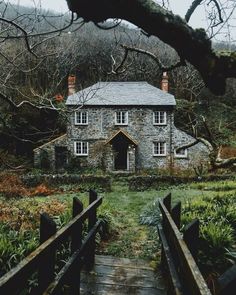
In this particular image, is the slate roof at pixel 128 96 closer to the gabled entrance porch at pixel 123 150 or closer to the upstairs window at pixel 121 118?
the upstairs window at pixel 121 118

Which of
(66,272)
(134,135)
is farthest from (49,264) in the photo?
(134,135)

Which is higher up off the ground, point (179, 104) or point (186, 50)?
point (179, 104)

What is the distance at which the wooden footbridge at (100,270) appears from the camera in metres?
2.56

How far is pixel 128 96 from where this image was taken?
3528cm

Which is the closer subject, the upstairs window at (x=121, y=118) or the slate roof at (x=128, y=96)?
the slate roof at (x=128, y=96)

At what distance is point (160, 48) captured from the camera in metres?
53.1

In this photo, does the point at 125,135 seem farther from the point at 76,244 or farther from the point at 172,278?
the point at 172,278

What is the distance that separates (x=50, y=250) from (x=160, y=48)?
5257cm

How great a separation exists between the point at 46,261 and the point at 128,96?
32550 mm

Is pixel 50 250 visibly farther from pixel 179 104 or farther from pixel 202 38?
pixel 179 104

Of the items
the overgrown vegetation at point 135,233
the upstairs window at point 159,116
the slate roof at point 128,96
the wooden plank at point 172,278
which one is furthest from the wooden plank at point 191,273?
the upstairs window at point 159,116

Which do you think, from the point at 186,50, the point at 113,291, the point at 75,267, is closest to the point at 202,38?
the point at 186,50

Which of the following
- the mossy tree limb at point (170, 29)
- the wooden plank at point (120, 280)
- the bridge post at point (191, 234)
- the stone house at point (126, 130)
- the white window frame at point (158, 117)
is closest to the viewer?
the mossy tree limb at point (170, 29)

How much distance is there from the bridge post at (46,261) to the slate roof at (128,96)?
3010 cm
